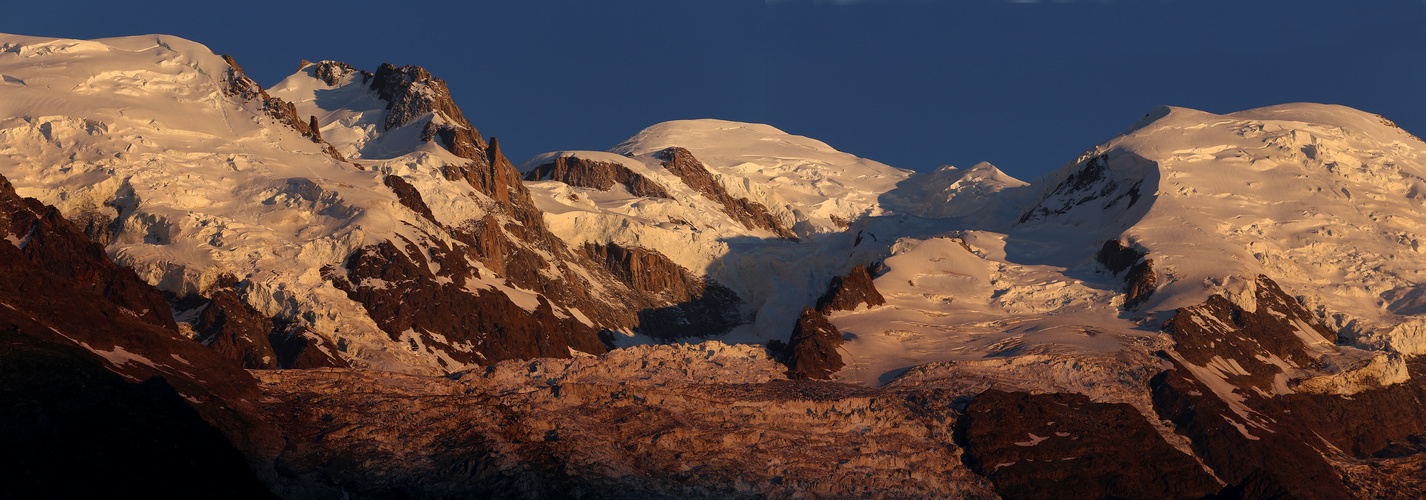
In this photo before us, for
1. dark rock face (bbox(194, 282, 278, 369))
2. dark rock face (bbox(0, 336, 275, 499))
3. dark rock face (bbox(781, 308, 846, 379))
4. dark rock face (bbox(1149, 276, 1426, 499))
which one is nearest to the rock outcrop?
dark rock face (bbox(0, 336, 275, 499))

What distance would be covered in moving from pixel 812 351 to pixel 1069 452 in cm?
4465

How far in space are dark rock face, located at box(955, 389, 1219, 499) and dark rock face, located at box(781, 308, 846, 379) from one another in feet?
84.2

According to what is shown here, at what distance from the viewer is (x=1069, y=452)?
14825 centimetres

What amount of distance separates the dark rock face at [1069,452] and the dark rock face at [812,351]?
25.7 meters

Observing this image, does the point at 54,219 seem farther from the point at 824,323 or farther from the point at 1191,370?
the point at 1191,370

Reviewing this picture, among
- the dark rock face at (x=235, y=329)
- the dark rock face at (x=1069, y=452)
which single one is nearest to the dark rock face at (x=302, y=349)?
the dark rock face at (x=235, y=329)

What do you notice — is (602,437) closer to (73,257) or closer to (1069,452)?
(1069,452)

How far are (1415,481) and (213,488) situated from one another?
129629 millimetres

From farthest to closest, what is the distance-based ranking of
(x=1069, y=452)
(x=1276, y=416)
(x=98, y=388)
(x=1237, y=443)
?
1. (x=1276, y=416)
2. (x=1237, y=443)
3. (x=1069, y=452)
4. (x=98, y=388)

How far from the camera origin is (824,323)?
199625mm

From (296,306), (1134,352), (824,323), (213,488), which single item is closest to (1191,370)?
(1134,352)

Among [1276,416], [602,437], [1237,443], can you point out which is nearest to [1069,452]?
[1237,443]

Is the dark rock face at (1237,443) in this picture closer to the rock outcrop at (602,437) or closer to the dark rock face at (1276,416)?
the dark rock face at (1276,416)

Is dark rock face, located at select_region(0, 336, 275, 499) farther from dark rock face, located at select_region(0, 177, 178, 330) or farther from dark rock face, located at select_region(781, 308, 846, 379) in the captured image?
dark rock face, located at select_region(781, 308, 846, 379)
